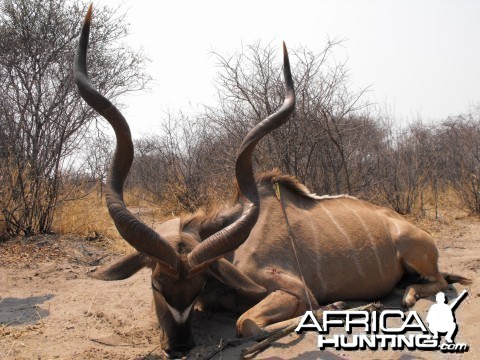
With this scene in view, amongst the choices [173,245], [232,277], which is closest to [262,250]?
[232,277]

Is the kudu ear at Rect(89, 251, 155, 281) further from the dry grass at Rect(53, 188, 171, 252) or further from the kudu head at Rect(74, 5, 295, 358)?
the dry grass at Rect(53, 188, 171, 252)

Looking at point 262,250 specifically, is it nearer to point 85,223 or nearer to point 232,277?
point 232,277

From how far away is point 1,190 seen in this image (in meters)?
5.56

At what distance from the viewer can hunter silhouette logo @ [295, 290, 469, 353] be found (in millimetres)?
2428

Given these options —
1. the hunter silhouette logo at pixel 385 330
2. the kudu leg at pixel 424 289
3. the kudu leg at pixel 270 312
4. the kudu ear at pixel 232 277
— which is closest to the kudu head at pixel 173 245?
the kudu ear at pixel 232 277

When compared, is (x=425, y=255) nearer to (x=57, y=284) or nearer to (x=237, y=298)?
(x=237, y=298)

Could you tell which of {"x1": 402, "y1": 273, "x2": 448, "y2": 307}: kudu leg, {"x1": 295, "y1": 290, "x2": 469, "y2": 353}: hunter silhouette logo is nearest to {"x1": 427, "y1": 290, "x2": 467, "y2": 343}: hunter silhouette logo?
{"x1": 295, "y1": 290, "x2": 469, "y2": 353}: hunter silhouette logo

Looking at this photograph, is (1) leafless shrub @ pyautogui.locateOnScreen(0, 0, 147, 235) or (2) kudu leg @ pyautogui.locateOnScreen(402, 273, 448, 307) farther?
(1) leafless shrub @ pyautogui.locateOnScreen(0, 0, 147, 235)

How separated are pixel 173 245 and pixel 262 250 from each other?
0.67 m

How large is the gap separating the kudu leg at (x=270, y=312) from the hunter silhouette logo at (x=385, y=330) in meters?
0.21

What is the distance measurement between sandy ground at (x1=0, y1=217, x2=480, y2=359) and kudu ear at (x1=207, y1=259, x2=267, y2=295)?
299 millimetres

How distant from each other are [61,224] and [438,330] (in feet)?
15.0

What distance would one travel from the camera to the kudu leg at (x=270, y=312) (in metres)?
2.69

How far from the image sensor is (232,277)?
281cm
